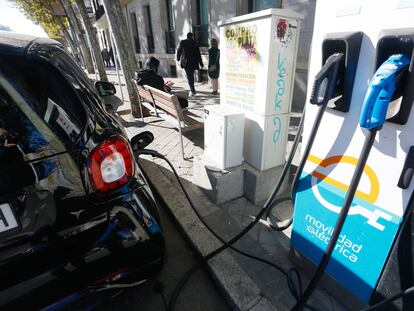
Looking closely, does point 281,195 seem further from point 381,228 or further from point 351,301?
point 381,228

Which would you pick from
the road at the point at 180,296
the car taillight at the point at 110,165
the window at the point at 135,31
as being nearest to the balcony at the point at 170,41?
the window at the point at 135,31

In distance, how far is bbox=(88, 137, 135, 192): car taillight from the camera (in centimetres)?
130

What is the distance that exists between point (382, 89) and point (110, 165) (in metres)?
1.29

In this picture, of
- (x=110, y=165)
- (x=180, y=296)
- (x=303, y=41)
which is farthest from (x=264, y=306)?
(x=303, y=41)

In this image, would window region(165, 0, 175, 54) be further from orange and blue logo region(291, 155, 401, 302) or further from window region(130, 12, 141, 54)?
orange and blue logo region(291, 155, 401, 302)

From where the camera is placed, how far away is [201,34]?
1072 centimetres

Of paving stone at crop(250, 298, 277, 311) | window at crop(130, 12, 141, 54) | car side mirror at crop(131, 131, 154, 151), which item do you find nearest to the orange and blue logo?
paving stone at crop(250, 298, 277, 311)

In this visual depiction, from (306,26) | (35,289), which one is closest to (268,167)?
(35,289)

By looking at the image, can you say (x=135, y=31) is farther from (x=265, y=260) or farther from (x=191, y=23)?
(x=265, y=260)

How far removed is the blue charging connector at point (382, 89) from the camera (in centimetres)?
102

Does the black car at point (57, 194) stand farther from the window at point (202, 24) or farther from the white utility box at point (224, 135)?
the window at point (202, 24)

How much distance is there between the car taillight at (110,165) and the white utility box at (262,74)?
1438 millimetres

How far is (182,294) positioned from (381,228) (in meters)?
1.40

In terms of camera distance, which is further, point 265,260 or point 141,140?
point 141,140
